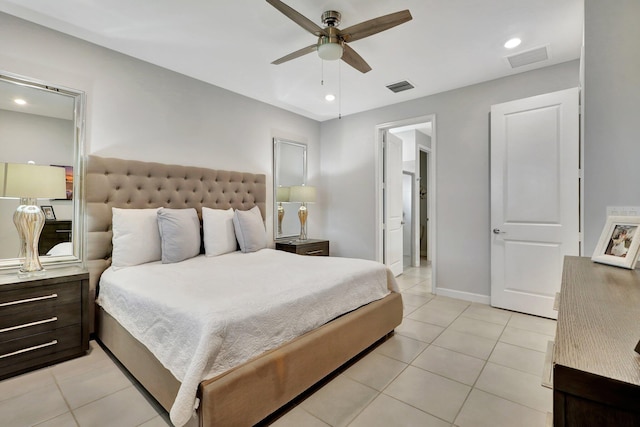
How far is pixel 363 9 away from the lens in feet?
7.20

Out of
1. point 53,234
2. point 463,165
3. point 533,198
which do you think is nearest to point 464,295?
point 533,198

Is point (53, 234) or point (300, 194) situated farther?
point (300, 194)

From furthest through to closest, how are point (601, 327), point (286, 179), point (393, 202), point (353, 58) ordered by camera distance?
point (393, 202)
point (286, 179)
point (353, 58)
point (601, 327)

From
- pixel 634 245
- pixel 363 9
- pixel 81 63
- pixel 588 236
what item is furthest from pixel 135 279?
pixel 588 236

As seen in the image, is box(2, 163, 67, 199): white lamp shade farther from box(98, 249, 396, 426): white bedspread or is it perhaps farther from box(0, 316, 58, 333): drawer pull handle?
box(0, 316, 58, 333): drawer pull handle

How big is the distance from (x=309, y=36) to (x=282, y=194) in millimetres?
2220

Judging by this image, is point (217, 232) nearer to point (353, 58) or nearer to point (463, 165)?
point (353, 58)

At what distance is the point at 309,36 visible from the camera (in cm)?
257

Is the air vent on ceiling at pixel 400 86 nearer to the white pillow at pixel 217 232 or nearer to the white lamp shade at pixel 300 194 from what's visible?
the white lamp shade at pixel 300 194

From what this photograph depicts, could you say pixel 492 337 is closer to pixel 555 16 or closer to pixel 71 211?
pixel 555 16

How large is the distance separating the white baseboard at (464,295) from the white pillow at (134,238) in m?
3.35

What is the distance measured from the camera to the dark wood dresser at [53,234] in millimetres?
2434

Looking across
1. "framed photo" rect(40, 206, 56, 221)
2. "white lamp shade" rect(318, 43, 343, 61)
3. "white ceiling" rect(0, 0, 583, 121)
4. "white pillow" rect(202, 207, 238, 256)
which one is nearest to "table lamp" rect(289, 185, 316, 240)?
"white pillow" rect(202, 207, 238, 256)

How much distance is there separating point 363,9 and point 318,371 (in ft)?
8.40
